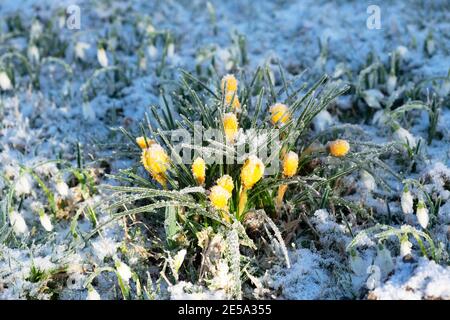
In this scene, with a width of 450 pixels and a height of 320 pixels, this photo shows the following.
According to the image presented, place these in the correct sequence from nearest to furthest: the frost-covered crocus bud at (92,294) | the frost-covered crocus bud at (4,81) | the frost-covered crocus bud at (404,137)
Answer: the frost-covered crocus bud at (92,294) < the frost-covered crocus bud at (404,137) < the frost-covered crocus bud at (4,81)

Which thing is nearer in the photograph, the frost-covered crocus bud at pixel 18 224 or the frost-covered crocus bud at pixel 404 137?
the frost-covered crocus bud at pixel 18 224

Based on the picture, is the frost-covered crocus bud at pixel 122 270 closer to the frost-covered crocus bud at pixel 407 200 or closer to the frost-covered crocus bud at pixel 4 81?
the frost-covered crocus bud at pixel 407 200

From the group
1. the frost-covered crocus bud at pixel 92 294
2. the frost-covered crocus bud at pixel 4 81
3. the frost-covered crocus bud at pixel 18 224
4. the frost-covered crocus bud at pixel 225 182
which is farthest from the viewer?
the frost-covered crocus bud at pixel 4 81

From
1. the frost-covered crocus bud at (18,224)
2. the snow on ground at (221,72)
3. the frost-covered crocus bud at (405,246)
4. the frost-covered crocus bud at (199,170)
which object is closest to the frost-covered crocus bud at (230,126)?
the frost-covered crocus bud at (199,170)

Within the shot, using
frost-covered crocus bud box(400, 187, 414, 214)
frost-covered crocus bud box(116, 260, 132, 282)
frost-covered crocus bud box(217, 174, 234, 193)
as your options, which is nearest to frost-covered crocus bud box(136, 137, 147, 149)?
frost-covered crocus bud box(217, 174, 234, 193)

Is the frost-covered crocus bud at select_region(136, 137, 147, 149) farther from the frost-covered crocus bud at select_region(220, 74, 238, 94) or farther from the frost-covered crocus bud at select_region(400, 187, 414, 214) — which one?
the frost-covered crocus bud at select_region(400, 187, 414, 214)

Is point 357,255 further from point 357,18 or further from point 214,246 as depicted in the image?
point 357,18
